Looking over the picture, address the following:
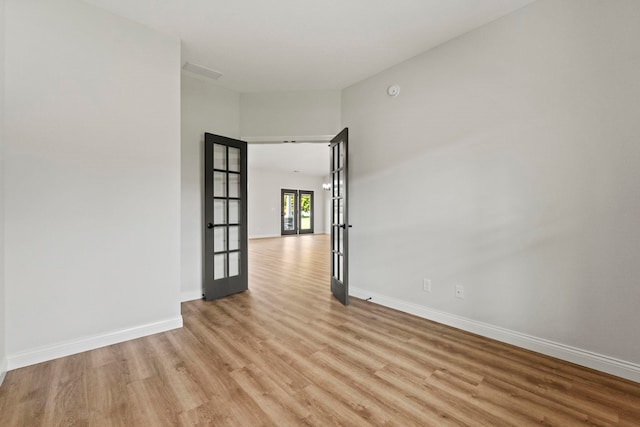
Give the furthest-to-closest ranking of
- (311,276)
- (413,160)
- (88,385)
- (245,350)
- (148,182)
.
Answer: (311,276), (413,160), (148,182), (245,350), (88,385)

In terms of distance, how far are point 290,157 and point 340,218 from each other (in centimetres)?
569

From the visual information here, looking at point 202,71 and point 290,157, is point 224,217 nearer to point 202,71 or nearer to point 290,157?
point 202,71

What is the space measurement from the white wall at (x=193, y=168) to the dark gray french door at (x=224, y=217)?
13cm

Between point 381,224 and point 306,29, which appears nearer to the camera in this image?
point 306,29

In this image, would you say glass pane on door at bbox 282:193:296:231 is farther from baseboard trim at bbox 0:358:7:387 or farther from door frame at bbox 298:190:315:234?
baseboard trim at bbox 0:358:7:387

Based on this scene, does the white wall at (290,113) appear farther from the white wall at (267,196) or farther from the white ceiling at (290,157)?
the white wall at (267,196)

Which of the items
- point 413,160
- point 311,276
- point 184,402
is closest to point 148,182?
point 184,402

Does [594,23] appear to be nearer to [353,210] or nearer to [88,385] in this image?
[353,210]

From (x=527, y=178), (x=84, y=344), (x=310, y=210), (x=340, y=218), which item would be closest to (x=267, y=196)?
(x=310, y=210)

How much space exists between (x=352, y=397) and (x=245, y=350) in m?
1.00

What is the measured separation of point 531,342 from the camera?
2301 mm

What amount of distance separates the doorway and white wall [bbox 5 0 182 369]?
30.6 feet

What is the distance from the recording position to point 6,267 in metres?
2.03

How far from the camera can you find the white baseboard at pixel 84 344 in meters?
2.06
